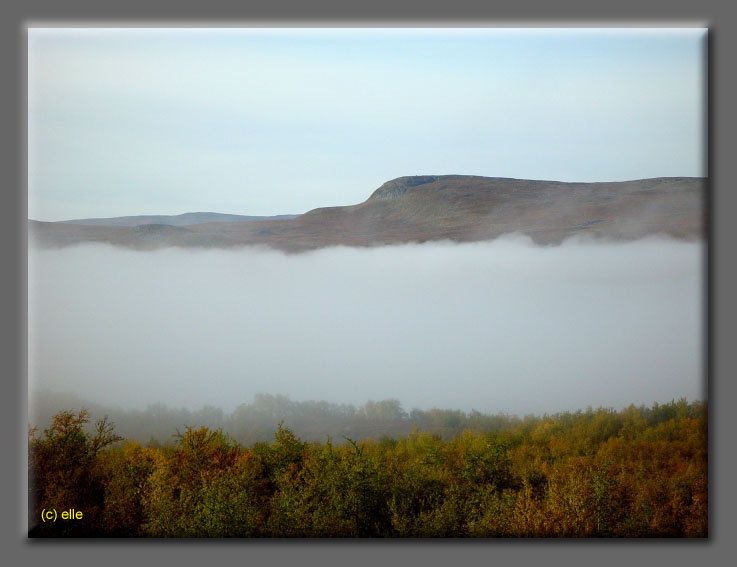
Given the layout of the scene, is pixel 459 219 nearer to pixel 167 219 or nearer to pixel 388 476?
pixel 388 476


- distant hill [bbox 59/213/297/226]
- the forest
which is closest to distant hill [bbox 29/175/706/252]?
distant hill [bbox 59/213/297/226]

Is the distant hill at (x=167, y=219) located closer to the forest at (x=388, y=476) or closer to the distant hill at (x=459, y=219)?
the distant hill at (x=459, y=219)

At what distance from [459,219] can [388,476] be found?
1.73m

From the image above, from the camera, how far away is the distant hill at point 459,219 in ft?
19.1

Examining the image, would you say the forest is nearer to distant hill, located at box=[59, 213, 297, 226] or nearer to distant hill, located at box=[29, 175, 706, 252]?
distant hill, located at box=[29, 175, 706, 252]

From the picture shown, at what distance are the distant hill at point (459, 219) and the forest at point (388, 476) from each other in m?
1.11

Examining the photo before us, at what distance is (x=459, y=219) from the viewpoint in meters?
5.93

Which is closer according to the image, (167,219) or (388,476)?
(388,476)

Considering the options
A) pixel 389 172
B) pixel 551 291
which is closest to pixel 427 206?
pixel 389 172

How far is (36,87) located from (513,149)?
3133 millimetres

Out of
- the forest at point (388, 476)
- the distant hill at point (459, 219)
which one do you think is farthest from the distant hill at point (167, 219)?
the forest at point (388, 476)

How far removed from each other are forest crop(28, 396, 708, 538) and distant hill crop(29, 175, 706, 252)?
1.11 m

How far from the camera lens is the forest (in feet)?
18.7

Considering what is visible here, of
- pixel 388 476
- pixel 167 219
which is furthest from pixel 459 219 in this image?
pixel 167 219
